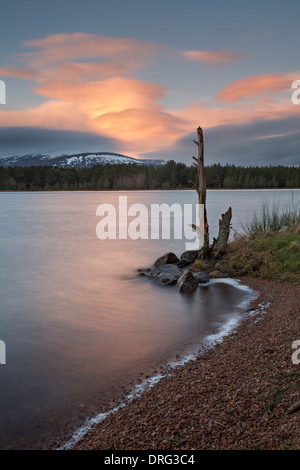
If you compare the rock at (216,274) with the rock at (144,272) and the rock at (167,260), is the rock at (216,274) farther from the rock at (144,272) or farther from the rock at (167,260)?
the rock at (144,272)

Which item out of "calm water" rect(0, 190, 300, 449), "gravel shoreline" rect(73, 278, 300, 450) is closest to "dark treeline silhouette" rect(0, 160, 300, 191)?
"calm water" rect(0, 190, 300, 449)

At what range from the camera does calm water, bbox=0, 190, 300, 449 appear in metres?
6.61

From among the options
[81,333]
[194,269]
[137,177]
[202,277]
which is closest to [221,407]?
[81,333]

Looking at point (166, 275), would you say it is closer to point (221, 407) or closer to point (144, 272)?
point (144, 272)

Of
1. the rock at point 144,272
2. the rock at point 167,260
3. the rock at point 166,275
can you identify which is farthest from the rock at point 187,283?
the rock at point 167,260

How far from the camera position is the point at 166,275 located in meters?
15.6

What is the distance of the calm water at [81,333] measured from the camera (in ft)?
21.7

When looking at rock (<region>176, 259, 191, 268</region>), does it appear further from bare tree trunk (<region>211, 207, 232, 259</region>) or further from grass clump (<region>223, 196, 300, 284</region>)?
grass clump (<region>223, 196, 300, 284</region>)

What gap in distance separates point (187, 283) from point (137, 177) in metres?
159

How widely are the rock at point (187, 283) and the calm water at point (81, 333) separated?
51 cm

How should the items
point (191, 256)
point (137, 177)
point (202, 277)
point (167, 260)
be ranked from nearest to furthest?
point (202, 277)
point (167, 260)
point (191, 256)
point (137, 177)

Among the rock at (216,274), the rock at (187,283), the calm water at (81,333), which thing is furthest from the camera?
the rock at (216,274)

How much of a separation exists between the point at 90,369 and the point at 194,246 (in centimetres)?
1663

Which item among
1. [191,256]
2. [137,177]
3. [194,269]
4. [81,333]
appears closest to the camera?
[81,333]
